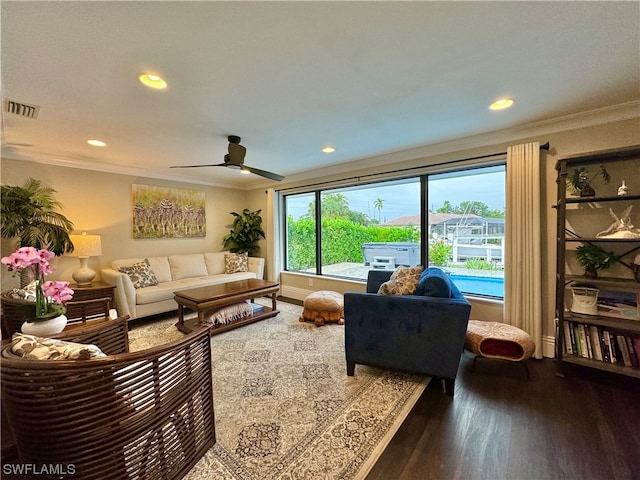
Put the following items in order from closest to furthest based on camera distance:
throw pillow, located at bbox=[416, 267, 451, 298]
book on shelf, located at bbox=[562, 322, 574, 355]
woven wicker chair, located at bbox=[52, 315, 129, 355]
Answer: woven wicker chair, located at bbox=[52, 315, 129, 355] → throw pillow, located at bbox=[416, 267, 451, 298] → book on shelf, located at bbox=[562, 322, 574, 355]

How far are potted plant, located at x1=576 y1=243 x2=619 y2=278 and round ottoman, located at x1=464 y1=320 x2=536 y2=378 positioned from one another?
0.79 metres

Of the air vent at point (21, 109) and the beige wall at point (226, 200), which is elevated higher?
the air vent at point (21, 109)

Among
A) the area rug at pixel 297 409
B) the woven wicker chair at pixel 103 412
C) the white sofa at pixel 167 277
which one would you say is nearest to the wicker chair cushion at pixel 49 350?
the woven wicker chair at pixel 103 412

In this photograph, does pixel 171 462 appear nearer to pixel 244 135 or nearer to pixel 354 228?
pixel 244 135

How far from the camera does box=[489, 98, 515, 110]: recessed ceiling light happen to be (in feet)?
7.02

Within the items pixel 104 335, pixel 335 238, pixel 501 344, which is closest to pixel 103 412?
pixel 104 335

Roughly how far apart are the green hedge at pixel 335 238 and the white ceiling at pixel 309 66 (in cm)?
146

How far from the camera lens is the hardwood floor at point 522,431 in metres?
1.39

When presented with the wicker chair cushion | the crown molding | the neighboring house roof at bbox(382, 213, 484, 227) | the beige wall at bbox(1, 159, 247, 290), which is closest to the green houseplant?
the beige wall at bbox(1, 159, 247, 290)

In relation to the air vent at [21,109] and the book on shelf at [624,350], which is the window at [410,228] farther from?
the air vent at [21,109]

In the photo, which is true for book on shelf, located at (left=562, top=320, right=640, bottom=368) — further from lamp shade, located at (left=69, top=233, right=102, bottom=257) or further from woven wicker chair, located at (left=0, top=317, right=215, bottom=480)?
lamp shade, located at (left=69, top=233, right=102, bottom=257)

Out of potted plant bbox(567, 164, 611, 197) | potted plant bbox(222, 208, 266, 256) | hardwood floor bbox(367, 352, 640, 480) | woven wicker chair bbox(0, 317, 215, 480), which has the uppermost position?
potted plant bbox(567, 164, 611, 197)

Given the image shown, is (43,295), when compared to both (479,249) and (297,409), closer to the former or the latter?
(297,409)

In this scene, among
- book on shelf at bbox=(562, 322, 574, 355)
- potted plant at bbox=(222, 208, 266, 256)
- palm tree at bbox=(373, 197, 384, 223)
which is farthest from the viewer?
potted plant at bbox=(222, 208, 266, 256)
